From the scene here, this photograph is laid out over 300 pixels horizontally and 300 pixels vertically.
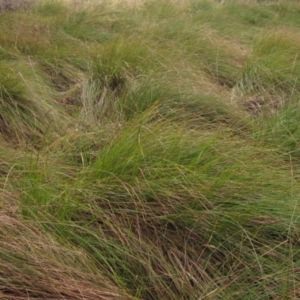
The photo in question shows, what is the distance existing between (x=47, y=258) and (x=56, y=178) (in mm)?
661

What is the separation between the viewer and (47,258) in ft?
5.83

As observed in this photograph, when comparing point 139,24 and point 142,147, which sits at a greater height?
point 142,147

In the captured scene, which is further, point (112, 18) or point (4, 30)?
Answer: point (112, 18)

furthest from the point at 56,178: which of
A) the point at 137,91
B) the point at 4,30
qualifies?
the point at 4,30

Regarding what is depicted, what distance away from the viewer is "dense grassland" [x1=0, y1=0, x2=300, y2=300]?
1.88 meters

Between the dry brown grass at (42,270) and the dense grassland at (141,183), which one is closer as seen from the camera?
the dry brown grass at (42,270)

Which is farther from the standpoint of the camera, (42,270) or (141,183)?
(141,183)

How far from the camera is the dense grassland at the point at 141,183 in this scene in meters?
1.88

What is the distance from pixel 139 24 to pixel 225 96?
2248 mm

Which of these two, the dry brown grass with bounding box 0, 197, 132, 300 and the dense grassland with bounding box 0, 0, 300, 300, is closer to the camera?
the dry brown grass with bounding box 0, 197, 132, 300

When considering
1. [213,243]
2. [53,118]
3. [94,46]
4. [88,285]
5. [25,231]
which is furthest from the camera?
[94,46]

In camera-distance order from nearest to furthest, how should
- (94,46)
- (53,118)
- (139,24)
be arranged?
(53,118)
(94,46)
(139,24)

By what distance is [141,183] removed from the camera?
2244 millimetres

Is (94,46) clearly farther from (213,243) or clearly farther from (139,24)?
(213,243)
